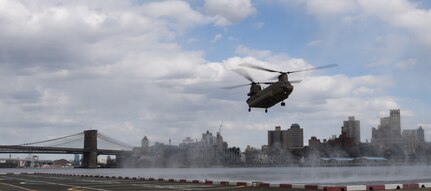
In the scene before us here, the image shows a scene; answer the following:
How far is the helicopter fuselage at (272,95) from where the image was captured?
63844 mm

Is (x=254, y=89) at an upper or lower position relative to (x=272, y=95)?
upper

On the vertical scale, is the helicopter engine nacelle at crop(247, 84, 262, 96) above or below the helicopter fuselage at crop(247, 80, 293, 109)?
above

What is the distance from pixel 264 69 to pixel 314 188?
2494 centimetres

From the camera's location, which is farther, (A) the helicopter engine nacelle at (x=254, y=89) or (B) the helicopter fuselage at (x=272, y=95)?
(A) the helicopter engine nacelle at (x=254, y=89)

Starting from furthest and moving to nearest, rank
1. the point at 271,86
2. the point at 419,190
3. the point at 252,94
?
the point at 252,94 < the point at 271,86 < the point at 419,190

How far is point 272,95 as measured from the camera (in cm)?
6538

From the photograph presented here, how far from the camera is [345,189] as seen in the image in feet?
144

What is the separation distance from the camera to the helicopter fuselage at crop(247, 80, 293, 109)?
6384cm

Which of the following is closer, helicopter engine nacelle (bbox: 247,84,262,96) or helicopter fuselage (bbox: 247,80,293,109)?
helicopter fuselage (bbox: 247,80,293,109)

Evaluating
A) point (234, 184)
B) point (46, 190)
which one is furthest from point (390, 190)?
point (46, 190)

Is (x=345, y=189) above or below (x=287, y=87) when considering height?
below

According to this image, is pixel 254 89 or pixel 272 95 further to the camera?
pixel 254 89

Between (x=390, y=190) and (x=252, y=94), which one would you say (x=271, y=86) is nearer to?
(x=252, y=94)

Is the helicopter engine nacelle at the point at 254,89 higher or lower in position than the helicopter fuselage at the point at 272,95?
higher
